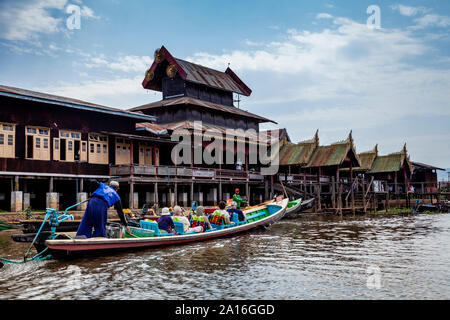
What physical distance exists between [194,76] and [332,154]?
14.3 metres

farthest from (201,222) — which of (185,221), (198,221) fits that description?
(185,221)

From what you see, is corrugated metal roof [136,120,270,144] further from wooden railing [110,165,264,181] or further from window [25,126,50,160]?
window [25,126,50,160]

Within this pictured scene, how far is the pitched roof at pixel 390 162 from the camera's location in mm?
49781

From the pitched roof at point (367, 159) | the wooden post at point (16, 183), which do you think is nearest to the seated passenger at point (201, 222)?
the wooden post at point (16, 183)

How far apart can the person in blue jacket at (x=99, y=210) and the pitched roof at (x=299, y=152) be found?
96.8 feet

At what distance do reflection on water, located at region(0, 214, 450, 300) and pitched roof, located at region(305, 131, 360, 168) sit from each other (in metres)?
23.2

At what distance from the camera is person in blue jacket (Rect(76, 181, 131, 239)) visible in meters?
12.3

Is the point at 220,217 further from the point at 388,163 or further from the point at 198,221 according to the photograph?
the point at 388,163

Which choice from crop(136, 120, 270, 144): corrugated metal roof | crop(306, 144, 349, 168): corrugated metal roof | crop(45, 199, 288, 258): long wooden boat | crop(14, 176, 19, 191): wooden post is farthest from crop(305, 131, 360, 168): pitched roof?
crop(14, 176, 19, 191): wooden post

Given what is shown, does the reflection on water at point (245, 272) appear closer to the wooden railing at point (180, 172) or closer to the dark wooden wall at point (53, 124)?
the dark wooden wall at point (53, 124)

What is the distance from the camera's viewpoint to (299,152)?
138 ft
